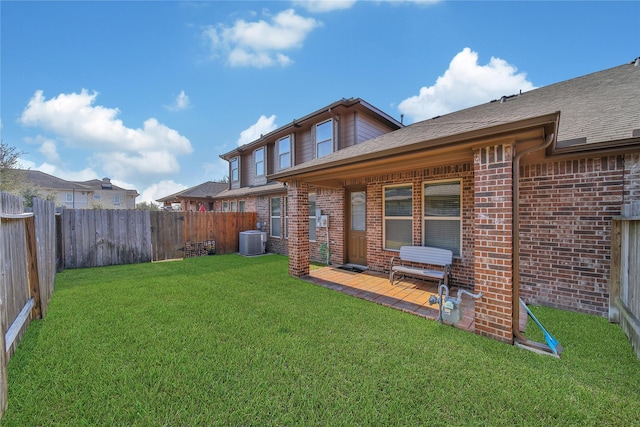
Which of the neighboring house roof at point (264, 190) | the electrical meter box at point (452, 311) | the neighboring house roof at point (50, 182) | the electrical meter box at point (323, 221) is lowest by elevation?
the electrical meter box at point (452, 311)

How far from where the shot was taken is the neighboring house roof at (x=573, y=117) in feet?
11.9

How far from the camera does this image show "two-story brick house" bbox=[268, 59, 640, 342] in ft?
10.7

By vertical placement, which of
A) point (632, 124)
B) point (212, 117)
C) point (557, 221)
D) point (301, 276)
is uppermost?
point (212, 117)

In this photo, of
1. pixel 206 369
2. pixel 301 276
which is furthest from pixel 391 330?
pixel 301 276

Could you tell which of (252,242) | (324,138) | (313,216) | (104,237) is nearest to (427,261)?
(313,216)

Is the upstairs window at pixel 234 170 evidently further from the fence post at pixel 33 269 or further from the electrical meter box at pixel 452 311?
the electrical meter box at pixel 452 311

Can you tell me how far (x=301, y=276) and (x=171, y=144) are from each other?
18.6 metres

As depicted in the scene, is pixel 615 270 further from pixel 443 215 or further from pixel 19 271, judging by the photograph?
pixel 19 271

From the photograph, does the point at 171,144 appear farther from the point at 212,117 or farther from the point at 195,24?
the point at 195,24

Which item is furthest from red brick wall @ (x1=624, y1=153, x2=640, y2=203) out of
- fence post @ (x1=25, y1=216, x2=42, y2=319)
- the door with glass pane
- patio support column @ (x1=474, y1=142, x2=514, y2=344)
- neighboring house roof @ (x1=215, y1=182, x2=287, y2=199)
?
fence post @ (x1=25, y1=216, x2=42, y2=319)

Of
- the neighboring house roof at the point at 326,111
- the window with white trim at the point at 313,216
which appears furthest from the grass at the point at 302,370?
the neighboring house roof at the point at 326,111

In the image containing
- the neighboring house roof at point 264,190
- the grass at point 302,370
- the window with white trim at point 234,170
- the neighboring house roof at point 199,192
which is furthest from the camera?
the neighboring house roof at point 199,192

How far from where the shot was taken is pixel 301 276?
6.48 m

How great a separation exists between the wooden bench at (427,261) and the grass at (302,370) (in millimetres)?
1454
